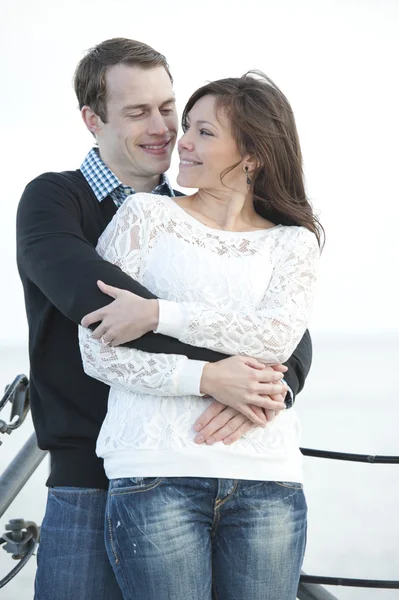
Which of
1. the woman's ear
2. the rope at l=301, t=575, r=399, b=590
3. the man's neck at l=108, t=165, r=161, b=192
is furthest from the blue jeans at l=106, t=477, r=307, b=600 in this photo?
the man's neck at l=108, t=165, r=161, b=192

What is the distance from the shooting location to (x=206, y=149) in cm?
162

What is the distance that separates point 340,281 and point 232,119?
11.3 meters

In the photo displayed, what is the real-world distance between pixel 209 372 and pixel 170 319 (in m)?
0.11

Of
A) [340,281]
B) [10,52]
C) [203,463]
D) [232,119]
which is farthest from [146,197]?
[340,281]

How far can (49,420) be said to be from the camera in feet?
5.39

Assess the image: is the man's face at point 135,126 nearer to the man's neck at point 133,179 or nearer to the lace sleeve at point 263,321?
the man's neck at point 133,179

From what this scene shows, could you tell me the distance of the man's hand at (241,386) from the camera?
4.65 feet

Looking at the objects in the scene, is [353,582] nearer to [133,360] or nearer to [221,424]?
[221,424]

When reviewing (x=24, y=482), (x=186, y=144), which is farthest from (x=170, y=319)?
(x=24, y=482)

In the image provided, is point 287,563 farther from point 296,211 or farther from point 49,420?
point 296,211

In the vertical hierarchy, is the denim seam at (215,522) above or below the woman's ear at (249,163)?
below

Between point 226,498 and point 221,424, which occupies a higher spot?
point 221,424

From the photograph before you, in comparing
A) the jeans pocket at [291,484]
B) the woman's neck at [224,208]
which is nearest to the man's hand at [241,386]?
the jeans pocket at [291,484]

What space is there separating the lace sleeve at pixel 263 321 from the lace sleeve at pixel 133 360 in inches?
2.1
